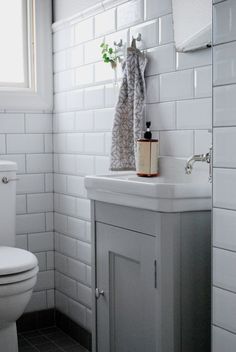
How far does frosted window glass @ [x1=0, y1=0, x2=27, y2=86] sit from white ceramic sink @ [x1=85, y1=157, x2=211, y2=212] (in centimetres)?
135

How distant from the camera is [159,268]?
1676mm

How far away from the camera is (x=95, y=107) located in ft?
8.86

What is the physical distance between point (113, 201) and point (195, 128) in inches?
17.7

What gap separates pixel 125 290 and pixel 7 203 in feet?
3.59

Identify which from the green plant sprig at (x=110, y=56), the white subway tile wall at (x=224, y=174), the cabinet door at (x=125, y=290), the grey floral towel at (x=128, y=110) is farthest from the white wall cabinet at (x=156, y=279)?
the green plant sprig at (x=110, y=56)

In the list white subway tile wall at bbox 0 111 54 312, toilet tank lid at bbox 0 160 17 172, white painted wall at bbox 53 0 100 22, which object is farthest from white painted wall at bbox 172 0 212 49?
white subway tile wall at bbox 0 111 54 312

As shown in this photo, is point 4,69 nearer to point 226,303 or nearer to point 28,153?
point 28,153

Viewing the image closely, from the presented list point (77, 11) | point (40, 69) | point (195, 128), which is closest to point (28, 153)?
point (40, 69)

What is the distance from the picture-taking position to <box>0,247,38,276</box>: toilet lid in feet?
7.41

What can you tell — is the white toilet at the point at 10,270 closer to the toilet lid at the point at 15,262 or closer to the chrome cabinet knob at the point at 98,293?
the toilet lid at the point at 15,262

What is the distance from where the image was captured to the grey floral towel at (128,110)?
7.40 feet

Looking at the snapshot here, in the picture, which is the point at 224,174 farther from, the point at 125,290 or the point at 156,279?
the point at 125,290

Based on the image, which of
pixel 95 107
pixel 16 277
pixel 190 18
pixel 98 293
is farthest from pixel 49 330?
pixel 190 18

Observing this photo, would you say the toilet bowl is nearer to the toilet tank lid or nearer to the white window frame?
the toilet tank lid
